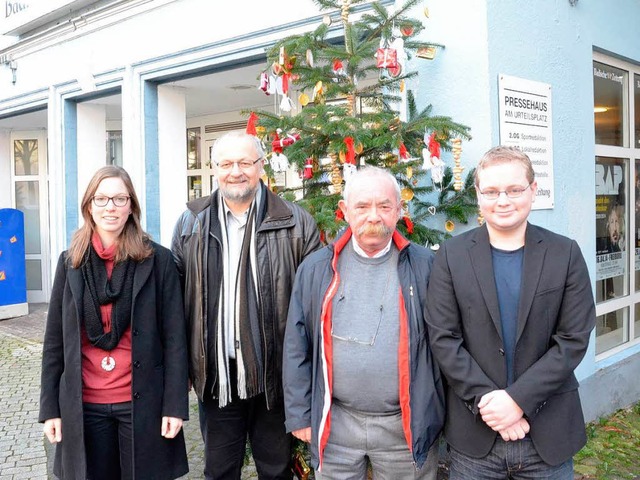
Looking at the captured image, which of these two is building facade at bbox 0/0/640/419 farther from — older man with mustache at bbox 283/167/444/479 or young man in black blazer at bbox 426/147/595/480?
young man in black blazer at bbox 426/147/595/480

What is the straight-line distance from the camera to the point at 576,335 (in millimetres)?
2375

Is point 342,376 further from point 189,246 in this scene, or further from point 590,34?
A: point 590,34

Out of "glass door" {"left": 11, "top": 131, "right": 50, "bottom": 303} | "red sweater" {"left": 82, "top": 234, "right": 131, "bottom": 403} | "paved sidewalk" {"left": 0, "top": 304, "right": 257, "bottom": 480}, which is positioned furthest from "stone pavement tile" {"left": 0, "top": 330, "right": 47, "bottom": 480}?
"glass door" {"left": 11, "top": 131, "right": 50, "bottom": 303}

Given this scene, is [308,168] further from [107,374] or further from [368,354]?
[107,374]

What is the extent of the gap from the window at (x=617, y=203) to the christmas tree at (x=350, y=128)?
251cm

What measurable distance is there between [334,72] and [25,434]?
3.97 meters

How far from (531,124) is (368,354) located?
2787 millimetres

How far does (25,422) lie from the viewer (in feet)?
18.7

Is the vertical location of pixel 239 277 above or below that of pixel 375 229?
below

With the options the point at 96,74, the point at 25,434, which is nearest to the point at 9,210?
the point at 96,74

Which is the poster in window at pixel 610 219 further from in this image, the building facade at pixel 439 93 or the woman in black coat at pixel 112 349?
the woman in black coat at pixel 112 349

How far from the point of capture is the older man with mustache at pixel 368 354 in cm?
257

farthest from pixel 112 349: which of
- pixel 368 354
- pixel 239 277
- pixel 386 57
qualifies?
pixel 386 57

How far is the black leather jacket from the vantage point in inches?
120
